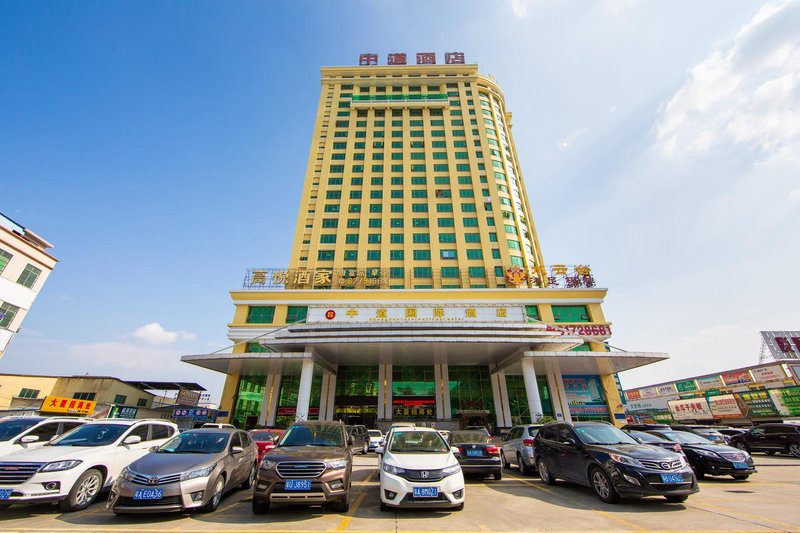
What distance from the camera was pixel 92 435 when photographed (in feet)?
24.8

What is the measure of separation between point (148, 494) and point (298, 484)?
250 centimetres

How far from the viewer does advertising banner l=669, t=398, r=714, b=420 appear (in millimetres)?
38406

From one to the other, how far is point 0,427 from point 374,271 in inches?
1106

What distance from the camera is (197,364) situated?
84.1ft

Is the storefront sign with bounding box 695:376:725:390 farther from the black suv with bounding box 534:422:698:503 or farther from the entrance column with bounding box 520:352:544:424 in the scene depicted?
the black suv with bounding box 534:422:698:503

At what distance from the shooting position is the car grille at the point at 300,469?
6.05 meters

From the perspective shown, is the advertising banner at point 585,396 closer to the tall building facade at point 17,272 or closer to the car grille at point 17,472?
the car grille at point 17,472

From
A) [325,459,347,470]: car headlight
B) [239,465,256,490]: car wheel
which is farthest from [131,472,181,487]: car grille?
[239,465,256,490]: car wheel

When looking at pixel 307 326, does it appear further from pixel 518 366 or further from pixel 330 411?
pixel 518 366

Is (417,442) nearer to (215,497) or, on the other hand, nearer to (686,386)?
(215,497)

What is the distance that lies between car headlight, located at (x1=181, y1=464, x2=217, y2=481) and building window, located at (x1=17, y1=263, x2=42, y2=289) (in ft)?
98.8

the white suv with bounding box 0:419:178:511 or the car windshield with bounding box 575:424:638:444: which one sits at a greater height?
the car windshield with bounding box 575:424:638:444

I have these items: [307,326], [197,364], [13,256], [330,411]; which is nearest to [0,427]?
[307,326]

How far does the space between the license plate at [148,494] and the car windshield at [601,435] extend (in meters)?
8.89
